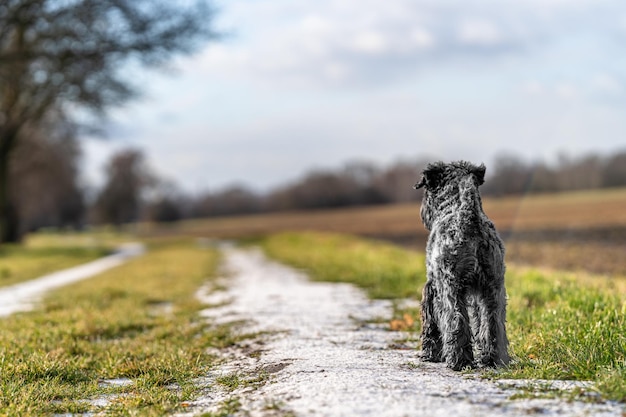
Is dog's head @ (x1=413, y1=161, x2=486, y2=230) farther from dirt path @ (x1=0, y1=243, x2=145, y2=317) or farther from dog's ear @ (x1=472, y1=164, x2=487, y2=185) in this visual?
dirt path @ (x1=0, y1=243, x2=145, y2=317)

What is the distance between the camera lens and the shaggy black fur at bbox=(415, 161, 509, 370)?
5441 mm

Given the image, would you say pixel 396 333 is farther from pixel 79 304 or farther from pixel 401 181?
pixel 401 181

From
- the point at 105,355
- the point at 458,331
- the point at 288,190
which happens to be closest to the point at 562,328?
the point at 458,331

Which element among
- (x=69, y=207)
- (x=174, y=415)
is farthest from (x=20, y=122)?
(x=69, y=207)

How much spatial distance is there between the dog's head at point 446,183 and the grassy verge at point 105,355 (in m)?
2.87

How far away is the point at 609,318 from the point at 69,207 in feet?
303

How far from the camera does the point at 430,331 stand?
19.4 feet

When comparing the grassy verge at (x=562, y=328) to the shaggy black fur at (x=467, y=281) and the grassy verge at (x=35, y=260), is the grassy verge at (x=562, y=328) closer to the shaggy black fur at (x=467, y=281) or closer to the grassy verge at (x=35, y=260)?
the shaggy black fur at (x=467, y=281)

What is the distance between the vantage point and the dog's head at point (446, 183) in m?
5.76

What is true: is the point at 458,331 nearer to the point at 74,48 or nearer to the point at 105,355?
the point at 105,355

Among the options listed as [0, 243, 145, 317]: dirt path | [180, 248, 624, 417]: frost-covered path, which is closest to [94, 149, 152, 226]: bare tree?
[0, 243, 145, 317]: dirt path

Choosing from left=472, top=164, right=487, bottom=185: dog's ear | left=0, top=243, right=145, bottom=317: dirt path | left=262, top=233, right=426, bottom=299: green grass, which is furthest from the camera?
left=0, top=243, right=145, bottom=317: dirt path

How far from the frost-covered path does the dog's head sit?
1.53m

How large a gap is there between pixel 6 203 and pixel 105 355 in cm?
3175
